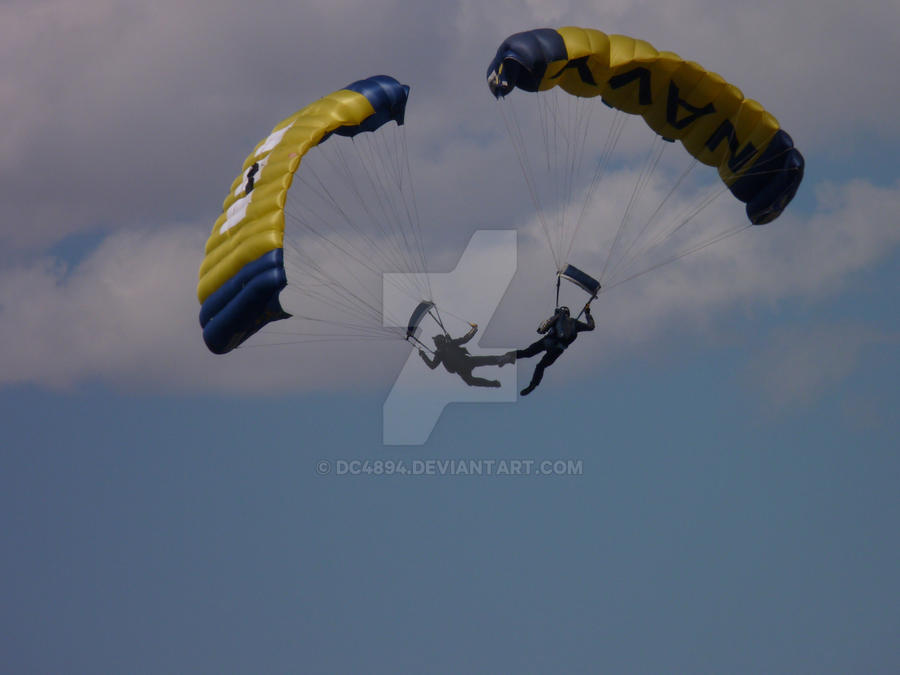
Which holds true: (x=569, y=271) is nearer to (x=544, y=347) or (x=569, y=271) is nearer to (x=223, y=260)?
(x=544, y=347)

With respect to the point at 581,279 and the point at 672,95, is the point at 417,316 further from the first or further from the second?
the point at 672,95

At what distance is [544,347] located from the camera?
2698 centimetres

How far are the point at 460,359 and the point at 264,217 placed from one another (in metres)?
3.99

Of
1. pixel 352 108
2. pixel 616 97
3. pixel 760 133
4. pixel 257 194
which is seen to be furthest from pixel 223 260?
pixel 760 133

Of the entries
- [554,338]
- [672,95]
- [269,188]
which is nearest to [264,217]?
[269,188]

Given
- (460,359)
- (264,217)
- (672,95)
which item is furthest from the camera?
(672,95)

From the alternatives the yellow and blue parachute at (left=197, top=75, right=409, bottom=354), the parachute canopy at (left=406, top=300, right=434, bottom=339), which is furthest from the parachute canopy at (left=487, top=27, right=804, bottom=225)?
the parachute canopy at (left=406, top=300, right=434, bottom=339)

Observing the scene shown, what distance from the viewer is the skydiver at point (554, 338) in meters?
26.8

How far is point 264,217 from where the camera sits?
26.2 metres

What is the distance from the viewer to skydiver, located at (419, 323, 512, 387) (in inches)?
1065

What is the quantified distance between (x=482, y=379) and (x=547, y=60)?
5.37 m

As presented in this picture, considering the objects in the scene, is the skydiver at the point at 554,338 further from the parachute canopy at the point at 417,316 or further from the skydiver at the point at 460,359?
the parachute canopy at the point at 417,316

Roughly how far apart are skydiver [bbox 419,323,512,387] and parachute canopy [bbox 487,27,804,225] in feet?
→ 13.5

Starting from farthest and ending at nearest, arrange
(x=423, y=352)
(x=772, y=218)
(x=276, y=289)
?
(x=772, y=218) < (x=423, y=352) < (x=276, y=289)
